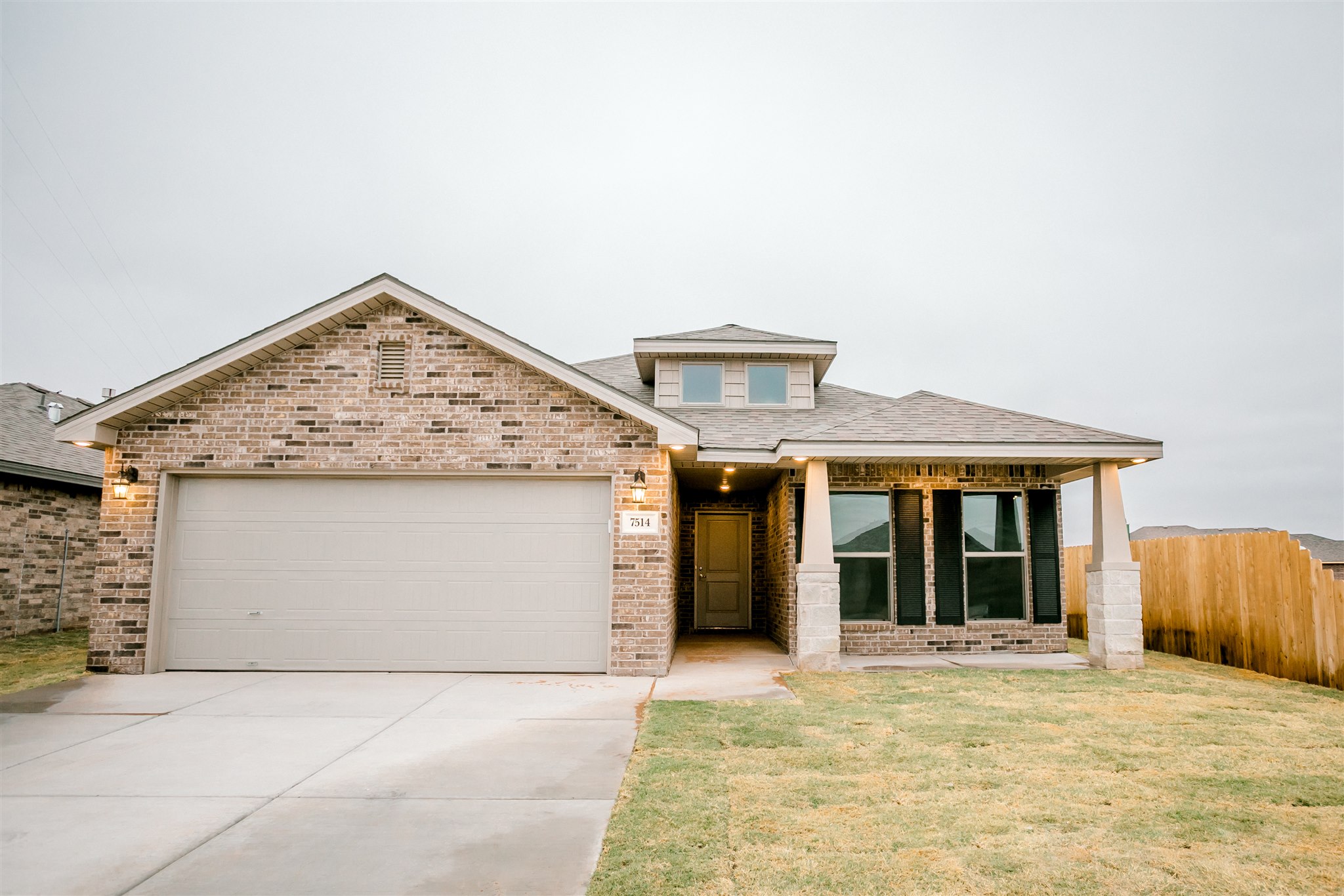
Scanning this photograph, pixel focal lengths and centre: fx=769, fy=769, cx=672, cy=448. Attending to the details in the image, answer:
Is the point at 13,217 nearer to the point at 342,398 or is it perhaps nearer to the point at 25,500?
the point at 25,500

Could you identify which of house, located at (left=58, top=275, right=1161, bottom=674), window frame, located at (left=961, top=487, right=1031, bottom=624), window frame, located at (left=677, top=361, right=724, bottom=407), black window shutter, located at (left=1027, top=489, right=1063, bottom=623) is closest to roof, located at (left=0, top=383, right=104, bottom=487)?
house, located at (left=58, top=275, right=1161, bottom=674)

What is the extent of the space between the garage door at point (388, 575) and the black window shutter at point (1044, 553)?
6586 mm

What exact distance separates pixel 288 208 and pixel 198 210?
5818 mm

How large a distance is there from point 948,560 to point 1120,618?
236cm

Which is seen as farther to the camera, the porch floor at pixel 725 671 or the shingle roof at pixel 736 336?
the shingle roof at pixel 736 336

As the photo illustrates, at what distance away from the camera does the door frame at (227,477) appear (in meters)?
9.24

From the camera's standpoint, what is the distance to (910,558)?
11461 millimetres

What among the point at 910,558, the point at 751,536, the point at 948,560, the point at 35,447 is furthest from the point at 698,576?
the point at 35,447

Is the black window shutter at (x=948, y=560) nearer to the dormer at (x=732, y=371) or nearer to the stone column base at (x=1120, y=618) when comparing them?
the stone column base at (x=1120, y=618)

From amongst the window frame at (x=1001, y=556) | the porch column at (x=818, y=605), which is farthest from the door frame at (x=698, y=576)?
the porch column at (x=818, y=605)

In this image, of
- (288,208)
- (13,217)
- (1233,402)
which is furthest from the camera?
(288,208)

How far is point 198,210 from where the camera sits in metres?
43.7

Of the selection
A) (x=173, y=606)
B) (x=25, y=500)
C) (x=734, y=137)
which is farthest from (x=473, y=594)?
(x=734, y=137)

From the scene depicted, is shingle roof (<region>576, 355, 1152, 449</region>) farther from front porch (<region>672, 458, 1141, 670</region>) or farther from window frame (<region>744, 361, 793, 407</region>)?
front porch (<region>672, 458, 1141, 670</region>)
